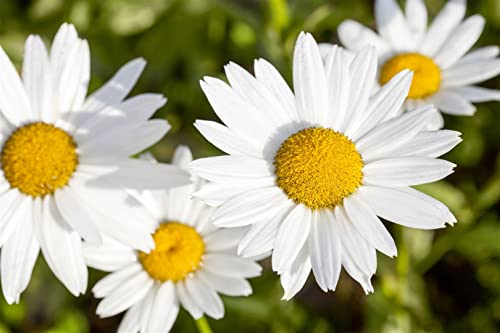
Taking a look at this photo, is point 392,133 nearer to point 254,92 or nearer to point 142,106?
point 254,92

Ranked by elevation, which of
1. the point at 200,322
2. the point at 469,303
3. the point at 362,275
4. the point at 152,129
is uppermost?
the point at 152,129

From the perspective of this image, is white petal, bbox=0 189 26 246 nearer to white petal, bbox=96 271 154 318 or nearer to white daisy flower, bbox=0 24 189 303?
white daisy flower, bbox=0 24 189 303

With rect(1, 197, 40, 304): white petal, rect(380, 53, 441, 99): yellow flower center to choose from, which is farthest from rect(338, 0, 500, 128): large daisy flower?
rect(1, 197, 40, 304): white petal

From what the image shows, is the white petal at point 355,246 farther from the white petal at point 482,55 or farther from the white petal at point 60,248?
the white petal at point 482,55

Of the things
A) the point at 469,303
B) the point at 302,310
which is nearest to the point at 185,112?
the point at 302,310

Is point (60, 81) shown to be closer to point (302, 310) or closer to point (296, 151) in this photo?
point (296, 151)
